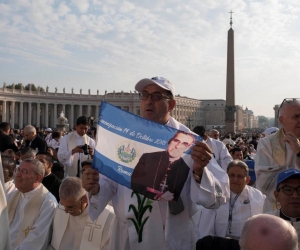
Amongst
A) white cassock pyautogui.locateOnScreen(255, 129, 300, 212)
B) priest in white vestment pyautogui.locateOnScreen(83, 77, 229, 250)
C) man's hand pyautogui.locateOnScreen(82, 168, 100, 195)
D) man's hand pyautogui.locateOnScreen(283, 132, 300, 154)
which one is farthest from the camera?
white cassock pyautogui.locateOnScreen(255, 129, 300, 212)

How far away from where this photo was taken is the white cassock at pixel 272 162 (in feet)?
12.5

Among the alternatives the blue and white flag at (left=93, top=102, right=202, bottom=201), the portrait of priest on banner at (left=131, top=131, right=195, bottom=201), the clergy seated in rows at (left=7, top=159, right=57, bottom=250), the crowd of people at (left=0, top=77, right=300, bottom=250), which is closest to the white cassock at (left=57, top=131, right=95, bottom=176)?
the crowd of people at (left=0, top=77, right=300, bottom=250)

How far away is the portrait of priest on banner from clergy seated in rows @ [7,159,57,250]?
240cm

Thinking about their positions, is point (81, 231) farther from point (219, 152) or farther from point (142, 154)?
point (219, 152)

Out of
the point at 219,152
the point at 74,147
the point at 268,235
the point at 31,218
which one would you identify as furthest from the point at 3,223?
the point at 74,147

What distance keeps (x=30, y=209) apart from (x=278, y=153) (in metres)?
3.21

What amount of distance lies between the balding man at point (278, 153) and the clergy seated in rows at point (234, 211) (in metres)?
0.71

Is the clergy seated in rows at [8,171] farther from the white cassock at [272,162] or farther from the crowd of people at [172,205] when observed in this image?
the white cassock at [272,162]

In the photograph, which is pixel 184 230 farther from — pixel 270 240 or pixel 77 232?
pixel 77 232

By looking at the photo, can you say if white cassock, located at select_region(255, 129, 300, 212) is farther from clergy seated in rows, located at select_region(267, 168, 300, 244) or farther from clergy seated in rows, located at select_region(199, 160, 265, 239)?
clergy seated in rows, located at select_region(199, 160, 265, 239)

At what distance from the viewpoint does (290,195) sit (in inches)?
132

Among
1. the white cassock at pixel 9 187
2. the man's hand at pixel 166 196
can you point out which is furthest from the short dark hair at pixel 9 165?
the man's hand at pixel 166 196

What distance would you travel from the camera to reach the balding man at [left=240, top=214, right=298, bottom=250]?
6.77ft

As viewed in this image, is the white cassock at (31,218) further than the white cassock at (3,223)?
Yes
